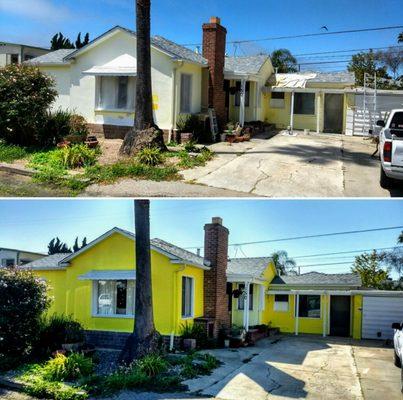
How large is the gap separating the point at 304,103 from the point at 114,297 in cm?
1590

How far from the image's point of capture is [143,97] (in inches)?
607

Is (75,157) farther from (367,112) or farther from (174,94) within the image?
(367,112)

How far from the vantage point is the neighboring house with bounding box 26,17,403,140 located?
62.2 ft

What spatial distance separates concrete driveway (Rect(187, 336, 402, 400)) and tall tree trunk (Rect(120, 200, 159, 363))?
5.60 feet

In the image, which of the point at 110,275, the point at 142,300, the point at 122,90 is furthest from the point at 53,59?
the point at 142,300

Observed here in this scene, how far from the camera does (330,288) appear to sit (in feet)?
78.4

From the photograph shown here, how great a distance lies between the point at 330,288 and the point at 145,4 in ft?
50.1

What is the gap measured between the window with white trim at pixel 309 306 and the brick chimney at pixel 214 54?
30.5ft

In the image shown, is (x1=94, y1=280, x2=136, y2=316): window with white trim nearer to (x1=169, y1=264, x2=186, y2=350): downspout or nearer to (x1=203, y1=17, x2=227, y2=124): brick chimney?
(x1=169, y1=264, x2=186, y2=350): downspout

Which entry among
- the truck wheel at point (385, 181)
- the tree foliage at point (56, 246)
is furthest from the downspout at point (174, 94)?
the tree foliage at point (56, 246)

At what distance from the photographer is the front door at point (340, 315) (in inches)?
918

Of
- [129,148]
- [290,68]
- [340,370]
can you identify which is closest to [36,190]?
[129,148]

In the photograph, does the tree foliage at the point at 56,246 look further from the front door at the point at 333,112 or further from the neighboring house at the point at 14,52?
the front door at the point at 333,112

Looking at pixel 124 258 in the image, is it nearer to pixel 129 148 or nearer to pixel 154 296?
pixel 154 296
